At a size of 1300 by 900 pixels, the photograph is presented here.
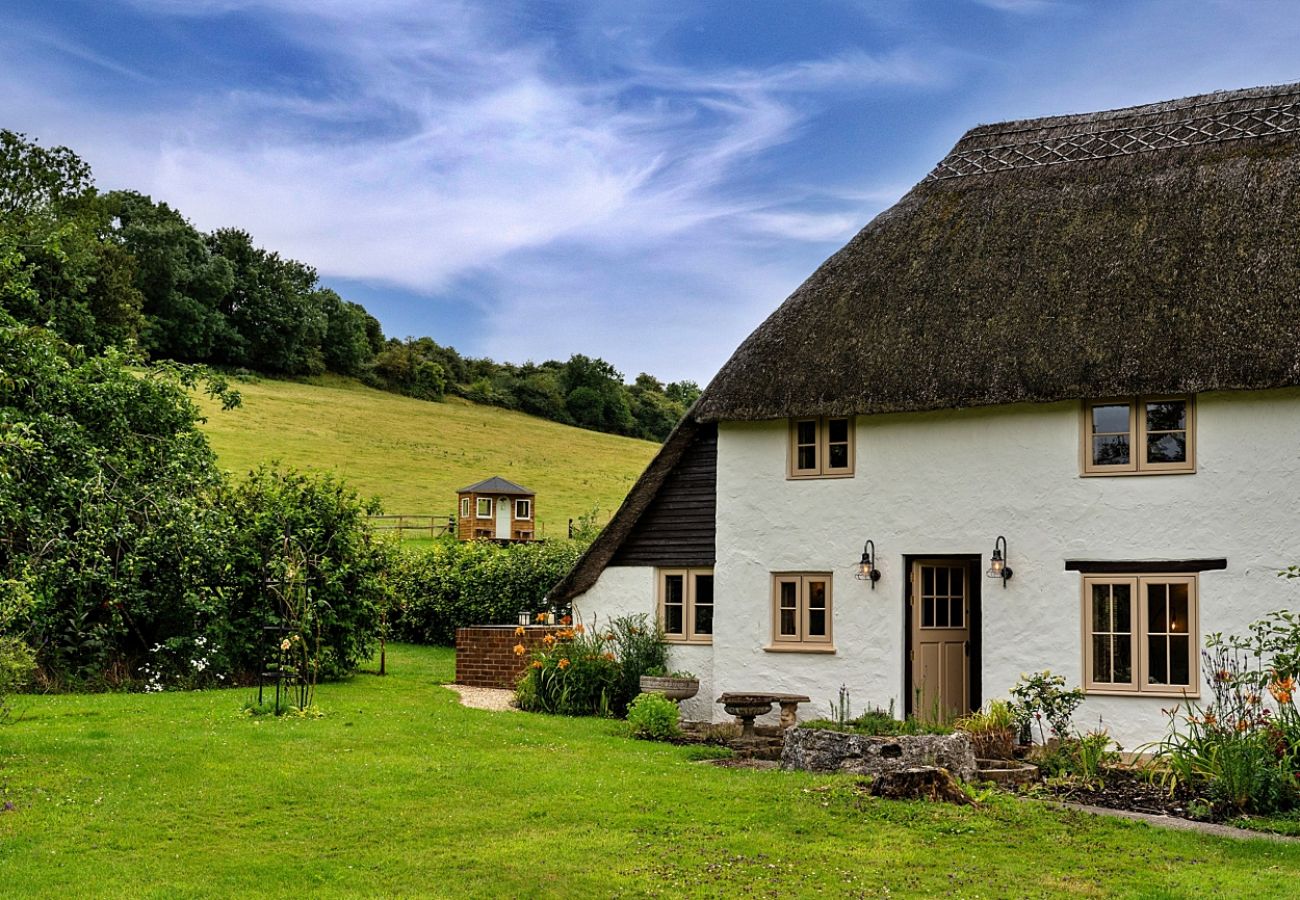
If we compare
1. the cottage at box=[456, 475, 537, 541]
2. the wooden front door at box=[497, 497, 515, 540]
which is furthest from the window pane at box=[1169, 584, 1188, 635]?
the wooden front door at box=[497, 497, 515, 540]

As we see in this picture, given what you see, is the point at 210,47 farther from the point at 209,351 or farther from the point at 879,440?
the point at 209,351

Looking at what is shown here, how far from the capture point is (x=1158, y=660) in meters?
13.6

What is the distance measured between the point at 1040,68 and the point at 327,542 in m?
12.2

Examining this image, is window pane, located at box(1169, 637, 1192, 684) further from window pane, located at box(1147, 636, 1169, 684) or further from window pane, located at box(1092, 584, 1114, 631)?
window pane, located at box(1092, 584, 1114, 631)

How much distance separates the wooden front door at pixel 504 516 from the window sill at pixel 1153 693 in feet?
106

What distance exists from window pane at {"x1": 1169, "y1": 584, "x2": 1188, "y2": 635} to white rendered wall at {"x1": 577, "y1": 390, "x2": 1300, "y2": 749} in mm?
233

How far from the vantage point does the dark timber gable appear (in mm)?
17312

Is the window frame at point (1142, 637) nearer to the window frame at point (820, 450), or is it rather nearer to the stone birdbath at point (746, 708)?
the window frame at point (820, 450)

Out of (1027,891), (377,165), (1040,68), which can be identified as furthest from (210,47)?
(1027,891)

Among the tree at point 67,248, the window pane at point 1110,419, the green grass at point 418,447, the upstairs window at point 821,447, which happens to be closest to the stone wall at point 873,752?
the window pane at point 1110,419

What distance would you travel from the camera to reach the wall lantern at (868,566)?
605 inches

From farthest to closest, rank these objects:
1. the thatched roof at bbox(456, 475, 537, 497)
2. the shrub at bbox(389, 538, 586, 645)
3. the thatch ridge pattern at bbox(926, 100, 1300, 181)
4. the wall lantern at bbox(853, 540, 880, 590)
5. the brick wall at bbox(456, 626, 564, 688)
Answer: the thatched roof at bbox(456, 475, 537, 497)
the shrub at bbox(389, 538, 586, 645)
the brick wall at bbox(456, 626, 564, 688)
the wall lantern at bbox(853, 540, 880, 590)
the thatch ridge pattern at bbox(926, 100, 1300, 181)

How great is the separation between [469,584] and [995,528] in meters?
13.5

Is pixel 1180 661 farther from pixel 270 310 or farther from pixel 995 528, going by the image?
pixel 270 310
